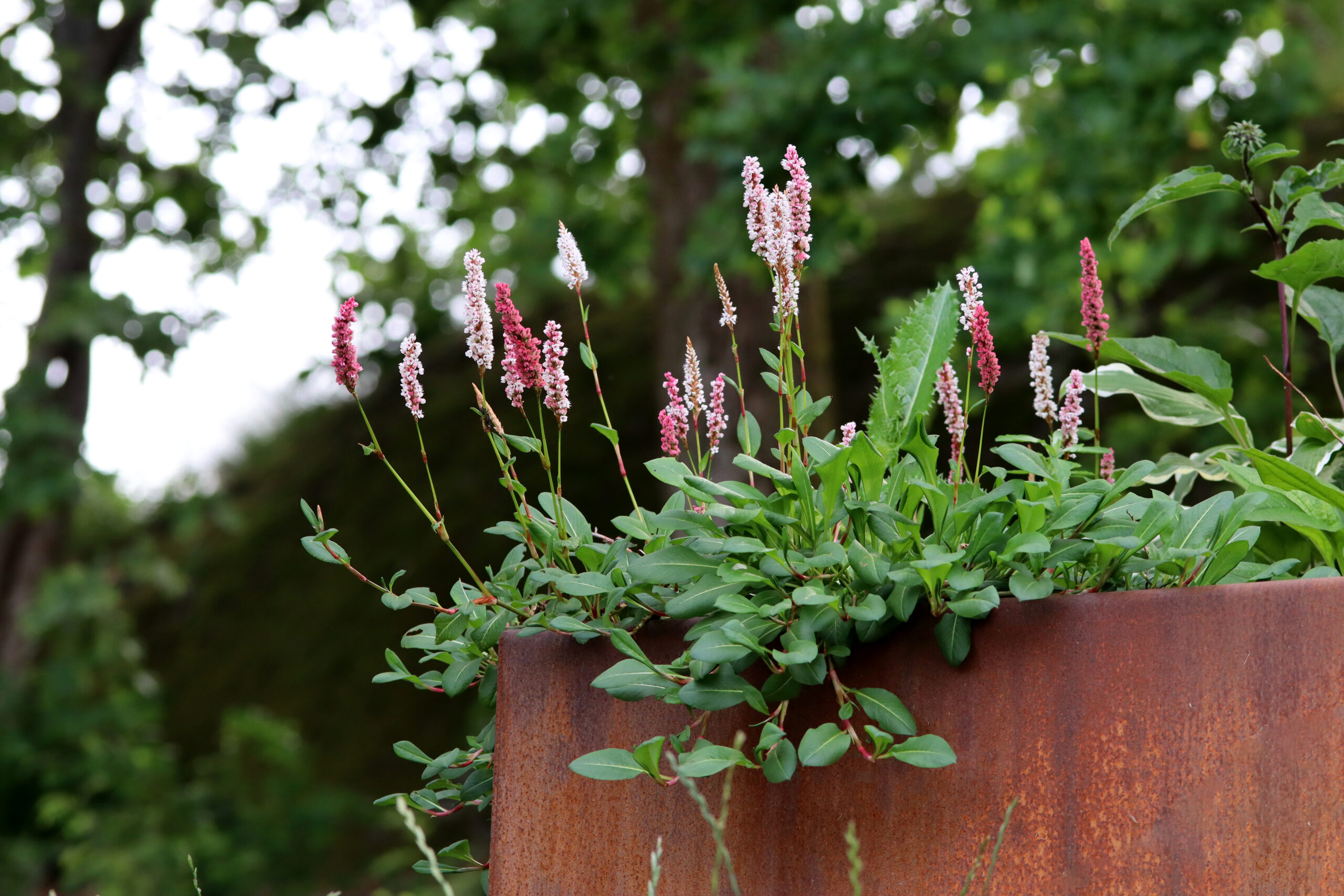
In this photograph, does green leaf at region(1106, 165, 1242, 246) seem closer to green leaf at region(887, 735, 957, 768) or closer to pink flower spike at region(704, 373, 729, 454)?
pink flower spike at region(704, 373, 729, 454)

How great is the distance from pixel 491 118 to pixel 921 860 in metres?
4.83

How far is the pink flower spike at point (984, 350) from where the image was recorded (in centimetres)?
109

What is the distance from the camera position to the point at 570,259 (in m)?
1.17

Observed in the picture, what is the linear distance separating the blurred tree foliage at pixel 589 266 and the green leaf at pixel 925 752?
9.62ft

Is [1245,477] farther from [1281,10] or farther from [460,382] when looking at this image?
[460,382]

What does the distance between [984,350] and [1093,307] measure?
5.0 inches

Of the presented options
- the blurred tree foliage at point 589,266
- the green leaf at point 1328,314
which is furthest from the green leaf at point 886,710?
the blurred tree foliage at point 589,266

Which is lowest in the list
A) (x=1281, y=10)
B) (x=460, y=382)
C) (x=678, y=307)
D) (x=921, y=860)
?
(x=921, y=860)

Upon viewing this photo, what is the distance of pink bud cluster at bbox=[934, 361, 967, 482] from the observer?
3.79 ft

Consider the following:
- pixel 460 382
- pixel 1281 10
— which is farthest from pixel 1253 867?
pixel 460 382

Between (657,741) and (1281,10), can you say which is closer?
(657,741)

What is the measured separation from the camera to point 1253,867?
918 millimetres

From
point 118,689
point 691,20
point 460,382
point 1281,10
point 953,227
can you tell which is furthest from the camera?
point 460,382

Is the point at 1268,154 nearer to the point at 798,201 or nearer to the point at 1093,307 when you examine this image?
the point at 1093,307
